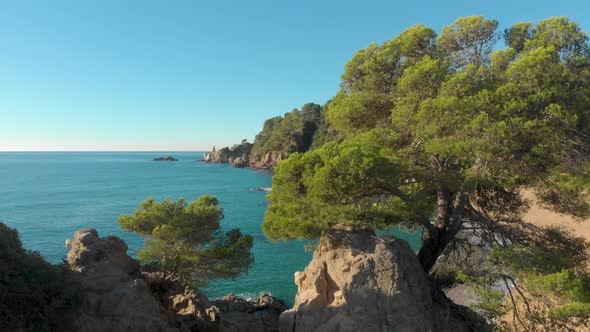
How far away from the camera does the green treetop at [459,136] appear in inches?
301

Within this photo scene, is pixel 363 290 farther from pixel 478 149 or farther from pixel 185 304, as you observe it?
pixel 185 304

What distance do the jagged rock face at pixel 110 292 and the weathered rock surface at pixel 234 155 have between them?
109 metres

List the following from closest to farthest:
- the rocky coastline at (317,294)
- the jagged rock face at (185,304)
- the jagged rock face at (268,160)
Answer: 1. the rocky coastline at (317,294)
2. the jagged rock face at (185,304)
3. the jagged rock face at (268,160)

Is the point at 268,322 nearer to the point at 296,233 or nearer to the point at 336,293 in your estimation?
the point at 336,293

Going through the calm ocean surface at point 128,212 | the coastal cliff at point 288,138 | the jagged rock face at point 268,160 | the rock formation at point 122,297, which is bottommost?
the calm ocean surface at point 128,212

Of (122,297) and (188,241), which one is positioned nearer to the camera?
(122,297)

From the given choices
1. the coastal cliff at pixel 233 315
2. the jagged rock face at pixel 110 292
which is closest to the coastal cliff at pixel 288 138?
the coastal cliff at pixel 233 315

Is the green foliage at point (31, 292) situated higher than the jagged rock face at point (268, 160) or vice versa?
the jagged rock face at point (268, 160)

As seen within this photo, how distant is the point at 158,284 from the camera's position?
9180mm

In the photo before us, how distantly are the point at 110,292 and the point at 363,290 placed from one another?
229 inches

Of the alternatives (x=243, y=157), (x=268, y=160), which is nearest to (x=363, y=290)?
(x=268, y=160)

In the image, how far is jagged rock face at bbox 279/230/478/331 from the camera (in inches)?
315

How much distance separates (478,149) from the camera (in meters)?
7.58

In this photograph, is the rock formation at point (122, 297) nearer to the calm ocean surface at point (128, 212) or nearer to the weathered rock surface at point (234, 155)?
the calm ocean surface at point (128, 212)
